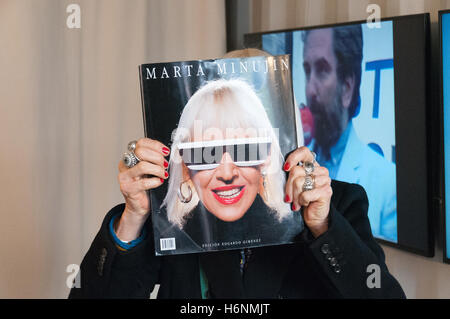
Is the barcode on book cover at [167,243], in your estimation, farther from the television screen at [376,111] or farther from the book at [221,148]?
the television screen at [376,111]

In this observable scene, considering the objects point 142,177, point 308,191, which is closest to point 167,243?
point 142,177

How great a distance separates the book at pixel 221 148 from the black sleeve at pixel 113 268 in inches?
3.9

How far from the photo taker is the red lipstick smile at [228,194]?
81cm

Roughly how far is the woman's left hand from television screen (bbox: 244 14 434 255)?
2.06 ft

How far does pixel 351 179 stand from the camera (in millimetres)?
1562

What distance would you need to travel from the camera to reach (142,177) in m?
0.82

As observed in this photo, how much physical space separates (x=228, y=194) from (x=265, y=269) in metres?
0.18

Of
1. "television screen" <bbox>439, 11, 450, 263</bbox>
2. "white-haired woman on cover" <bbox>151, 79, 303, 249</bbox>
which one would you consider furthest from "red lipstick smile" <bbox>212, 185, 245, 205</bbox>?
"television screen" <bbox>439, 11, 450, 263</bbox>

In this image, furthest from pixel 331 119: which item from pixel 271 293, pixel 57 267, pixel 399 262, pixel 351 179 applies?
pixel 57 267

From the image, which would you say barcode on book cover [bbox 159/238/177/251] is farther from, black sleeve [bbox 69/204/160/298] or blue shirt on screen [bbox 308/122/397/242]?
blue shirt on screen [bbox 308/122/397/242]

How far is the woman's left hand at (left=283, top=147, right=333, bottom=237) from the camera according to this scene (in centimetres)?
79

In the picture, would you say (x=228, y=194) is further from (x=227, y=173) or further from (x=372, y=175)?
(x=372, y=175)

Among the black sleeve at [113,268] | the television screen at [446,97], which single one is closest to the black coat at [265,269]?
the black sleeve at [113,268]

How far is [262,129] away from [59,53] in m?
1.28
